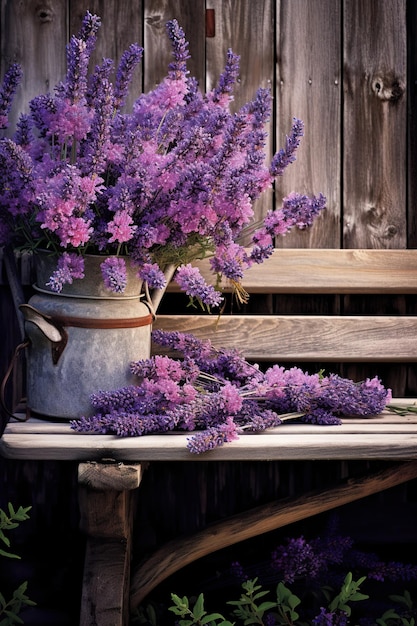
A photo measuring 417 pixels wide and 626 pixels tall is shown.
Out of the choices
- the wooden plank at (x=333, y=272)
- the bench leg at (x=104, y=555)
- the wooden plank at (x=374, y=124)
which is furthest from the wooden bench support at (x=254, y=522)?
the wooden plank at (x=374, y=124)

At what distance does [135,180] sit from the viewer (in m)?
1.49

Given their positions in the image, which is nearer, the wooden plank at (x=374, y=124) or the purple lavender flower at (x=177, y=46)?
the purple lavender flower at (x=177, y=46)

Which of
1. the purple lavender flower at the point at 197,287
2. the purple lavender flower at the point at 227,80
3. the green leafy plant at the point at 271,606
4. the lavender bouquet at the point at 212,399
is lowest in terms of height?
the green leafy plant at the point at 271,606

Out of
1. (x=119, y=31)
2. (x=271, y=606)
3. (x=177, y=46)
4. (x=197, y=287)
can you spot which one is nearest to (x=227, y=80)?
(x=177, y=46)

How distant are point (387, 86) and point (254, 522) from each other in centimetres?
120

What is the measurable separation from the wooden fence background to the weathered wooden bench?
0.29ft

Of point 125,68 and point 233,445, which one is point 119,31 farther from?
Result: point 233,445

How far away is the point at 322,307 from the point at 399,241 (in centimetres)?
28

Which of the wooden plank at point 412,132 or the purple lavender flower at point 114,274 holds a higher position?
the wooden plank at point 412,132

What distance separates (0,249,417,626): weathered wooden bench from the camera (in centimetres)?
148

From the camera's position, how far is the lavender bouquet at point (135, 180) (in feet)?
4.78

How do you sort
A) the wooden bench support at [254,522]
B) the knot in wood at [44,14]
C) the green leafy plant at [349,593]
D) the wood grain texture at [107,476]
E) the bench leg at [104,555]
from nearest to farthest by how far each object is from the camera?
the wood grain texture at [107,476] < the bench leg at [104,555] < the green leafy plant at [349,593] < the wooden bench support at [254,522] < the knot in wood at [44,14]

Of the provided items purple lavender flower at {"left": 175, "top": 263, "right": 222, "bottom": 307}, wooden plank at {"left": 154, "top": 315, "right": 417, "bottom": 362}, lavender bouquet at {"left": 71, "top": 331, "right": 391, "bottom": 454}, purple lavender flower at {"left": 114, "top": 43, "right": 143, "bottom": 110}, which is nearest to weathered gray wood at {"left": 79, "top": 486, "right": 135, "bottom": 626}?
lavender bouquet at {"left": 71, "top": 331, "right": 391, "bottom": 454}

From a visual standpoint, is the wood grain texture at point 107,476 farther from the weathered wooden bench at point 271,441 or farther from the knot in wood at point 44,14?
the knot in wood at point 44,14
